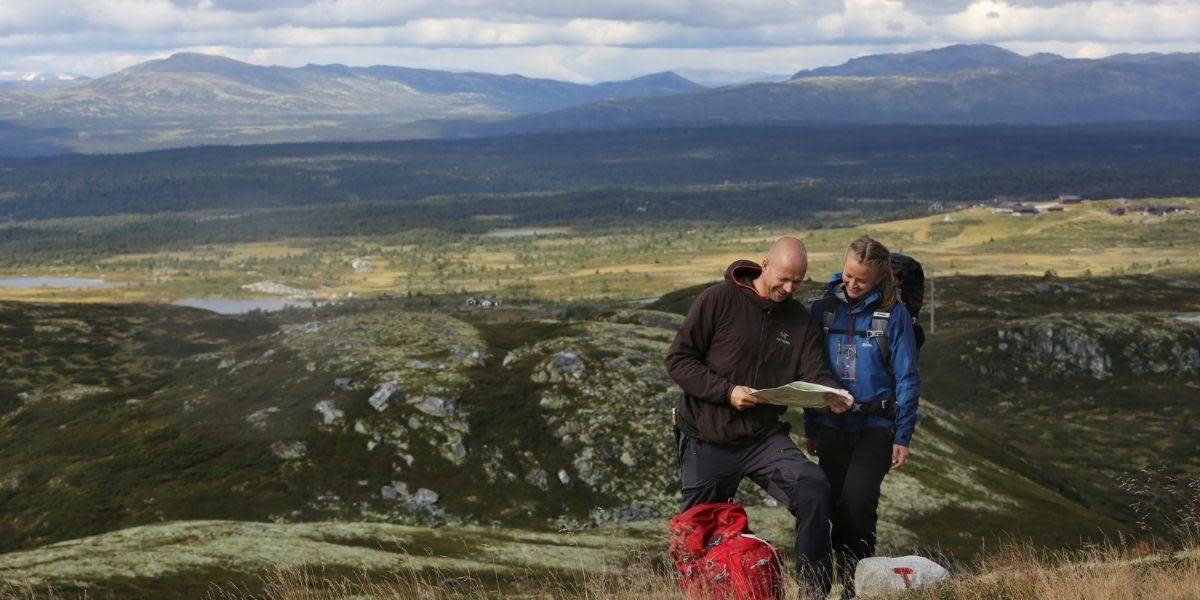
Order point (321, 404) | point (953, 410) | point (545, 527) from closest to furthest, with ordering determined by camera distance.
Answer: point (545, 527), point (321, 404), point (953, 410)

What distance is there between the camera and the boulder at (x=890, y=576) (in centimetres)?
1374

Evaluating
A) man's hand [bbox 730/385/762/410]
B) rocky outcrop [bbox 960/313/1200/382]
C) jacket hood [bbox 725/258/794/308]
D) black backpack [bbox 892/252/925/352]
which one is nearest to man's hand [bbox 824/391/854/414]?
man's hand [bbox 730/385/762/410]

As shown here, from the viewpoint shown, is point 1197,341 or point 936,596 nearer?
point 936,596

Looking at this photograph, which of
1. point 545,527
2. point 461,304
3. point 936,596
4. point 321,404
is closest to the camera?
point 936,596

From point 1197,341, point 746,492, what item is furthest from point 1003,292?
point 746,492

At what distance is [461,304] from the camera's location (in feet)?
534

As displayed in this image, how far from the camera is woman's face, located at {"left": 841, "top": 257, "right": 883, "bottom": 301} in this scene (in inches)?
554

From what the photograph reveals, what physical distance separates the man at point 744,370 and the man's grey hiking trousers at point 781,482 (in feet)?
0.04

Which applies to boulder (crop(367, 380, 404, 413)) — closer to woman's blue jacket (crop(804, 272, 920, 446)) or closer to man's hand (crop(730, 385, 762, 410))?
woman's blue jacket (crop(804, 272, 920, 446))

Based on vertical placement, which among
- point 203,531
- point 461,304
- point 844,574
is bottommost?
point 461,304

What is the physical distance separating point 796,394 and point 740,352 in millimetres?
1036

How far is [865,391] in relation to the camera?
14.3 m

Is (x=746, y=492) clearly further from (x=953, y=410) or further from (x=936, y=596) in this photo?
(x=953, y=410)

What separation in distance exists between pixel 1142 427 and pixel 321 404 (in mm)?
60181
